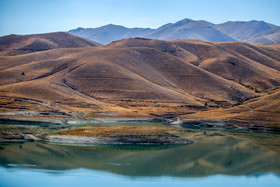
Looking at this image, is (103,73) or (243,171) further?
(103,73)

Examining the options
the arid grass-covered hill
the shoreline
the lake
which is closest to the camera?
the lake

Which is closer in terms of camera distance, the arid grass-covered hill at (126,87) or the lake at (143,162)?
the lake at (143,162)

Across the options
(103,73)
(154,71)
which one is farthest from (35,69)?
(154,71)

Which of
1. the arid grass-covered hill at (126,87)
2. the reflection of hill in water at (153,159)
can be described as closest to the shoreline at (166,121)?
the arid grass-covered hill at (126,87)

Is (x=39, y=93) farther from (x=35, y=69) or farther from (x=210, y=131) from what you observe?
(x=210, y=131)

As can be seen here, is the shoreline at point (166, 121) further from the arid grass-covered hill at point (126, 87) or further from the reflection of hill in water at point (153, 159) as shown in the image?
the reflection of hill in water at point (153, 159)

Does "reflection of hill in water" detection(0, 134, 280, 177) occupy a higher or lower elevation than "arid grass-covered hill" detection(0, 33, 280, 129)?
lower

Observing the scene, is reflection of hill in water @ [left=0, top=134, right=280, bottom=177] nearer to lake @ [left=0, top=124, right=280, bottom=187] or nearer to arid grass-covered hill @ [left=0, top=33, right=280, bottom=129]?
lake @ [left=0, top=124, right=280, bottom=187]

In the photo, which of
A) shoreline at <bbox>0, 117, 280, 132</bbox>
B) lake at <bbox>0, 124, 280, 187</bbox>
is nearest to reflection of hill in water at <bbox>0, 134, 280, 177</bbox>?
lake at <bbox>0, 124, 280, 187</bbox>
